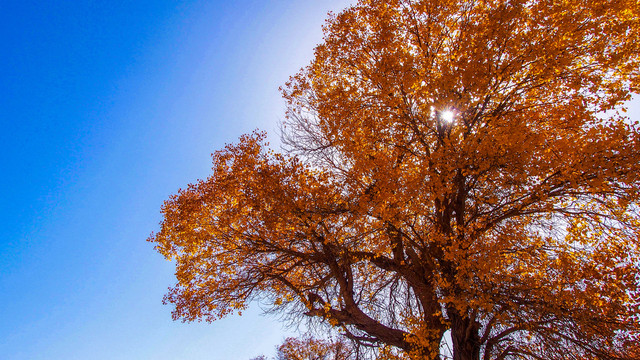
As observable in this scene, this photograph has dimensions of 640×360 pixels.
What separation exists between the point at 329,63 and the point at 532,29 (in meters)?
5.55

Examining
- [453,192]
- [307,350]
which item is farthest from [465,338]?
[307,350]

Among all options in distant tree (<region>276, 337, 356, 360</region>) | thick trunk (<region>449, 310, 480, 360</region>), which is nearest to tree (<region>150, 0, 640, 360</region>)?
thick trunk (<region>449, 310, 480, 360</region>)

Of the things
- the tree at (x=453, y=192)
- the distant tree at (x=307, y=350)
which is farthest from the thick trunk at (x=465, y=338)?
the distant tree at (x=307, y=350)

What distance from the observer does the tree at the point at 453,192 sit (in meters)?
6.47

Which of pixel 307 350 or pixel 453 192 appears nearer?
pixel 453 192

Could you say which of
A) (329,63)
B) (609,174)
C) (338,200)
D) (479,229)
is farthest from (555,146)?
(329,63)

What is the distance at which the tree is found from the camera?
21.2 ft

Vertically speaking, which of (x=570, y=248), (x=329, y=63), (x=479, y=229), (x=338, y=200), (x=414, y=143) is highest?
(x=329, y=63)

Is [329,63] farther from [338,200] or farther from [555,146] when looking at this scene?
[555,146]

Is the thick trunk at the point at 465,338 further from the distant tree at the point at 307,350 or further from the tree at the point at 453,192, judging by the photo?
the distant tree at the point at 307,350

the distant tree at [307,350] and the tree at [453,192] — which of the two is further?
the distant tree at [307,350]

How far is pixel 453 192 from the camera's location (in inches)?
318

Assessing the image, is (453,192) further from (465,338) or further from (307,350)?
(307,350)

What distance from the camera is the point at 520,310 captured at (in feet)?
22.2
